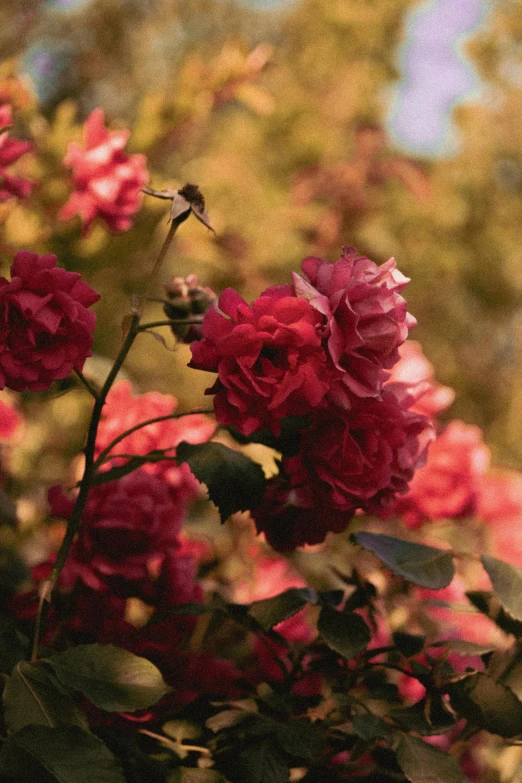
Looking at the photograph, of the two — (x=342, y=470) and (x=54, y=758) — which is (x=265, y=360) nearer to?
(x=342, y=470)

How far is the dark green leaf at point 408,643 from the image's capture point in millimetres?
611

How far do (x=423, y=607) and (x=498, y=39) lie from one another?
12.4ft

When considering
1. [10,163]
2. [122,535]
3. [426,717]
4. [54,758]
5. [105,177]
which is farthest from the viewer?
[105,177]

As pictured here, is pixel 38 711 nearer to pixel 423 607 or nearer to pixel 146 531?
pixel 146 531

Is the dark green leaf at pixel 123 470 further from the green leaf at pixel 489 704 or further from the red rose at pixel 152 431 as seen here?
the green leaf at pixel 489 704

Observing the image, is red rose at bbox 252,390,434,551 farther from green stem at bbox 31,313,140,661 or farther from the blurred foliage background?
the blurred foliage background

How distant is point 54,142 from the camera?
3.97 feet

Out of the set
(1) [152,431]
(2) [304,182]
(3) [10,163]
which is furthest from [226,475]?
(2) [304,182]

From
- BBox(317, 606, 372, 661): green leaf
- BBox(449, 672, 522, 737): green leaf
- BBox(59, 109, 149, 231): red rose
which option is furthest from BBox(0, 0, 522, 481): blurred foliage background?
BBox(449, 672, 522, 737): green leaf

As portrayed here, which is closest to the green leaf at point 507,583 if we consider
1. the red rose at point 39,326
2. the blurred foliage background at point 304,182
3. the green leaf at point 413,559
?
the green leaf at point 413,559

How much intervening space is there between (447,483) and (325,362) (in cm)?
61

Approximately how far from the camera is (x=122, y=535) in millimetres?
680

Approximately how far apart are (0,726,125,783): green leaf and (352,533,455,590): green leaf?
25 centimetres

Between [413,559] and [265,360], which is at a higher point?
[265,360]
